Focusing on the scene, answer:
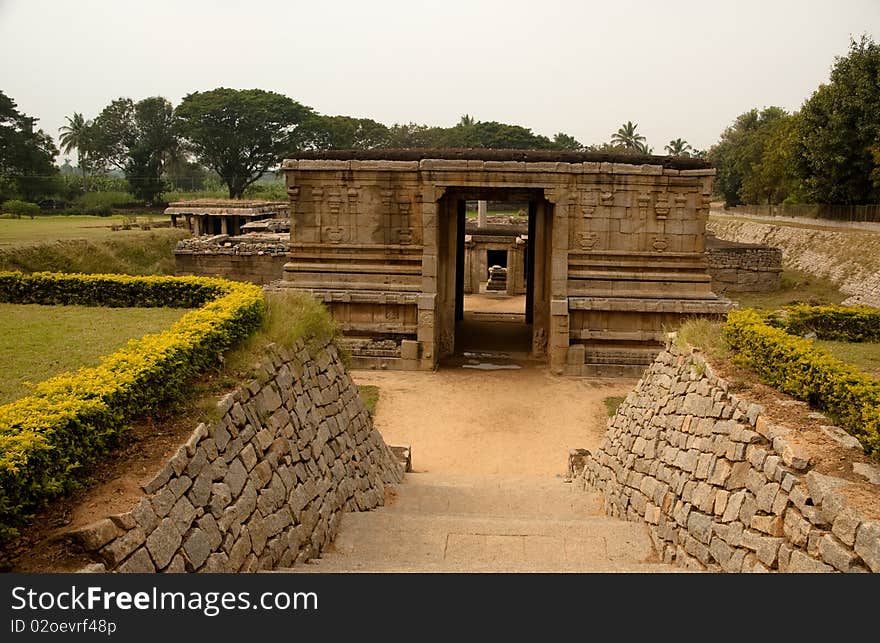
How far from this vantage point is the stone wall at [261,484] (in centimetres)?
446

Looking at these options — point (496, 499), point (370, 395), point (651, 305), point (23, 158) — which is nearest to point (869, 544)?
point (496, 499)

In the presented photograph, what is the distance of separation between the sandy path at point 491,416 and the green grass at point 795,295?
38.2ft

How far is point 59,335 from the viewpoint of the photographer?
832cm

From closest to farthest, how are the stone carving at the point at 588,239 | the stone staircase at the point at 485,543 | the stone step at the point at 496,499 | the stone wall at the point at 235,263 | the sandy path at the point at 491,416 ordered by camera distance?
1. the stone staircase at the point at 485,543
2. the stone step at the point at 496,499
3. the sandy path at the point at 491,416
4. the stone carving at the point at 588,239
5. the stone wall at the point at 235,263

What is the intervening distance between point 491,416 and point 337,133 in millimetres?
52469

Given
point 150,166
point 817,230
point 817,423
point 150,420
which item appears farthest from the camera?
point 150,166

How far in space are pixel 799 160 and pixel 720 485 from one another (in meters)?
34.5

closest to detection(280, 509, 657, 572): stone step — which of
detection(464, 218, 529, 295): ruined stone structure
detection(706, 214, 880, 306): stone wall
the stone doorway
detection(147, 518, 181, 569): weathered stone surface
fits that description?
detection(147, 518, 181, 569): weathered stone surface

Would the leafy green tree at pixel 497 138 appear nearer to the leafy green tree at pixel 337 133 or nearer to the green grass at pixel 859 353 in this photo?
the leafy green tree at pixel 337 133

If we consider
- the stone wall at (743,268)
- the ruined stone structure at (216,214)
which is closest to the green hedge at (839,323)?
the stone wall at (743,268)

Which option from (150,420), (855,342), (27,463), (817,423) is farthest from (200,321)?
(855,342)

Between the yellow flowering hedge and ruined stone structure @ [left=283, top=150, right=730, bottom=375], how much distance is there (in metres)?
8.66

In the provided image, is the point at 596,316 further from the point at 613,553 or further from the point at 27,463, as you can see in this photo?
the point at 27,463
